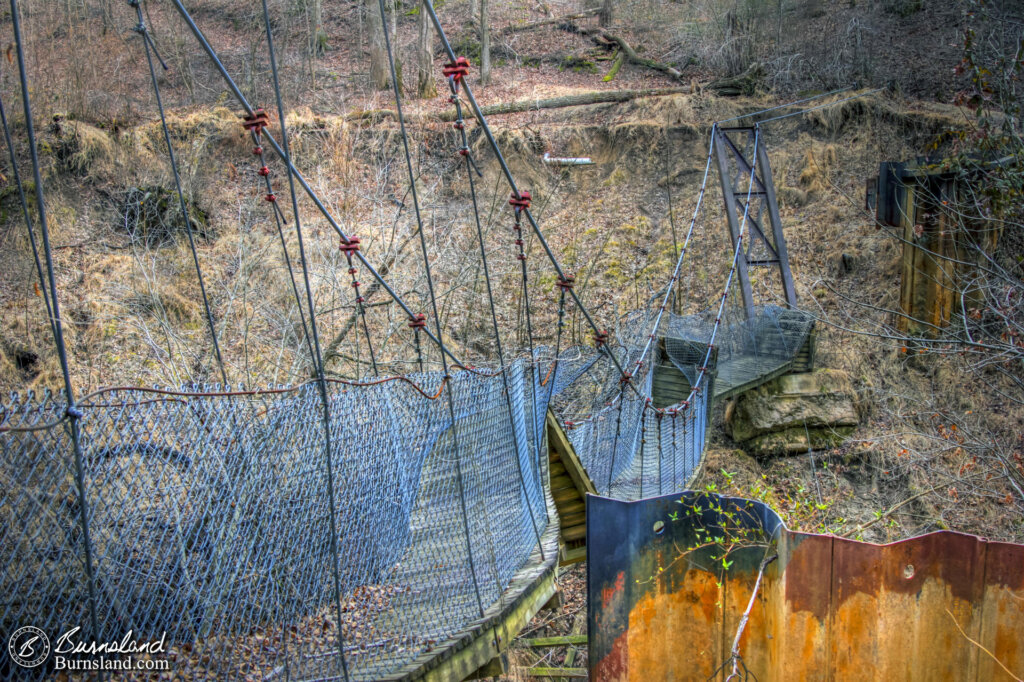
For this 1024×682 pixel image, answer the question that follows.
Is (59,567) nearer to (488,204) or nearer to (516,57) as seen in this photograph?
(488,204)

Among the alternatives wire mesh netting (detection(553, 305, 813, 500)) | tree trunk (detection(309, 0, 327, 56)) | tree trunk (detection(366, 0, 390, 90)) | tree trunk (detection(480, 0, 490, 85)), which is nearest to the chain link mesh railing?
wire mesh netting (detection(553, 305, 813, 500))

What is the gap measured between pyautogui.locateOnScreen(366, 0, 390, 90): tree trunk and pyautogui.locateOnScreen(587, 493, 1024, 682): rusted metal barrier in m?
12.0

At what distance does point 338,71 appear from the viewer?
14.2 m

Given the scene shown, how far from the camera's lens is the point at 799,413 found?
8781 mm

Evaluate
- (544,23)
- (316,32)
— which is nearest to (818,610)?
(316,32)

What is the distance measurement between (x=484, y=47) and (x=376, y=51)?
1.79 metres

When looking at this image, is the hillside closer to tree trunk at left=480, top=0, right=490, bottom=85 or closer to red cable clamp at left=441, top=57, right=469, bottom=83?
tree trunk at left=480, top=0, right=490, bottom=85

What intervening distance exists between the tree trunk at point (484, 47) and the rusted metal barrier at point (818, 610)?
12534 mm

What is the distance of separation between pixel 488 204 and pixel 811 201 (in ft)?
15.4

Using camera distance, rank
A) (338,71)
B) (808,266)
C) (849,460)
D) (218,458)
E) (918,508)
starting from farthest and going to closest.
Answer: (338,71) < (808,266) < (849,460) < (918,508) < (218,458)

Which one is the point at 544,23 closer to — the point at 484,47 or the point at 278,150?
the point at 484,47

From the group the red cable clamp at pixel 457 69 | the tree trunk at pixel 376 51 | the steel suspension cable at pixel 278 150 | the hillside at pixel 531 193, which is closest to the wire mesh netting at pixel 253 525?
the steel suspension cable at pixel 278 150

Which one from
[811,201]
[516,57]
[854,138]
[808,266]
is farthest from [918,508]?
[516,57]

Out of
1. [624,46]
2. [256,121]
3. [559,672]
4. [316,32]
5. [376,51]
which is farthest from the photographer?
[316,32]
